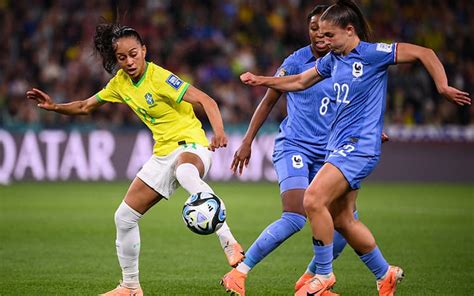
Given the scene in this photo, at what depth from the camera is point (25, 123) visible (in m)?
18.9

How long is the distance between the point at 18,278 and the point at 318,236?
9.63ft

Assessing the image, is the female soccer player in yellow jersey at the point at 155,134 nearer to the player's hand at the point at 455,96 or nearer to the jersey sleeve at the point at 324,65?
the jersey sleeve at the point at 324,65

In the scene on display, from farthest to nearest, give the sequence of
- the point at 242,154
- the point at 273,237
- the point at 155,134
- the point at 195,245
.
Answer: the point at 195,245, the point at 242,154, the point at 155,134, the point at 273,237

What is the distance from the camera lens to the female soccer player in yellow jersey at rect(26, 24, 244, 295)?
6.98 m

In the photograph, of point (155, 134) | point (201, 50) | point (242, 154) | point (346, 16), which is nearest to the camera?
point (346, 16)

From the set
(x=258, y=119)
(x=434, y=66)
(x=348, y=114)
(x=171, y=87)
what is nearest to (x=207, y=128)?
(x=258, y=119)

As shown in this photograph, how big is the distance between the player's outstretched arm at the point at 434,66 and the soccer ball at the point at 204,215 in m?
1.73

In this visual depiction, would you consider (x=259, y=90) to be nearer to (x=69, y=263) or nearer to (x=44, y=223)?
(x=44, y=223)

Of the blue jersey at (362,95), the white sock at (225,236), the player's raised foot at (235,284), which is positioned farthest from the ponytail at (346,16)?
the player's raised foot at (235,284)

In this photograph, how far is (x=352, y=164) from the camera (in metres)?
6.35

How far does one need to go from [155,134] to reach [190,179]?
68 centimetres

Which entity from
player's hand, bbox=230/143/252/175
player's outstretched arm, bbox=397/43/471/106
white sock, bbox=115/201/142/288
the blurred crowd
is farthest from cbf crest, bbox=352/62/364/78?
the blurred crowd

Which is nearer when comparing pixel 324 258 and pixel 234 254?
pixel 324 258

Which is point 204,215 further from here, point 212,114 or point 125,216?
point 212,114
